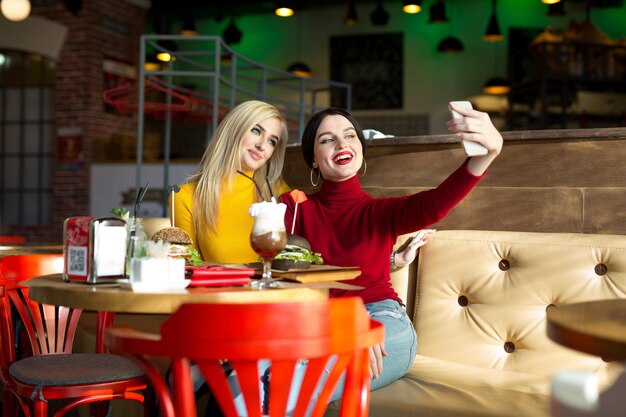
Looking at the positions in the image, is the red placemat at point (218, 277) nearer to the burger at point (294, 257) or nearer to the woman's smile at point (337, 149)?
the burger at point (294, 257)

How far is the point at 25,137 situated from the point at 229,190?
780 centimetres

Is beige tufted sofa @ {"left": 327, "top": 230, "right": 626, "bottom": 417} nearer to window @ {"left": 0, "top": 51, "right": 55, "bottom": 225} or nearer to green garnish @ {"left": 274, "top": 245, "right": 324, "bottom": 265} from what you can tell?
green garnish @ {"left": 274, "top": 245, "right": 324, "bottom": 265}

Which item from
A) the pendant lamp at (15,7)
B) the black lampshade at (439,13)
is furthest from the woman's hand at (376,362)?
the black lampshade at (439,13)

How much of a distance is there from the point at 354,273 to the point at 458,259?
64 cm

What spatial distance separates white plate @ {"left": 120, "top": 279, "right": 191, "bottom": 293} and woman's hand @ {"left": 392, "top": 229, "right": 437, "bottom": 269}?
100cm

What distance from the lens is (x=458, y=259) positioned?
2330 millimetres

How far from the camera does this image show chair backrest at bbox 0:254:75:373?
2.03m

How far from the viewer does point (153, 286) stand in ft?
4.87

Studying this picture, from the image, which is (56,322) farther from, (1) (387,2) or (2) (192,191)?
(1) (387,2)

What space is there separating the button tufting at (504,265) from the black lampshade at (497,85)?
8.10 meters

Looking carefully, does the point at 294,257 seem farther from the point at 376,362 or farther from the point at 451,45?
the point at 451,45

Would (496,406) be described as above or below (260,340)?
below

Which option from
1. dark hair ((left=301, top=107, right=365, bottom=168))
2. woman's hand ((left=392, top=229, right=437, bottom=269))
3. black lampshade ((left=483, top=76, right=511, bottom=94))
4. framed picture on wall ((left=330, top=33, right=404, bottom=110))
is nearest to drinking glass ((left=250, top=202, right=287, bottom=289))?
dark hair ((left=301, top=107, right=365, bottom=168))

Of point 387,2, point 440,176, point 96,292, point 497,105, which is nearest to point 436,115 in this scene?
point 497,105
